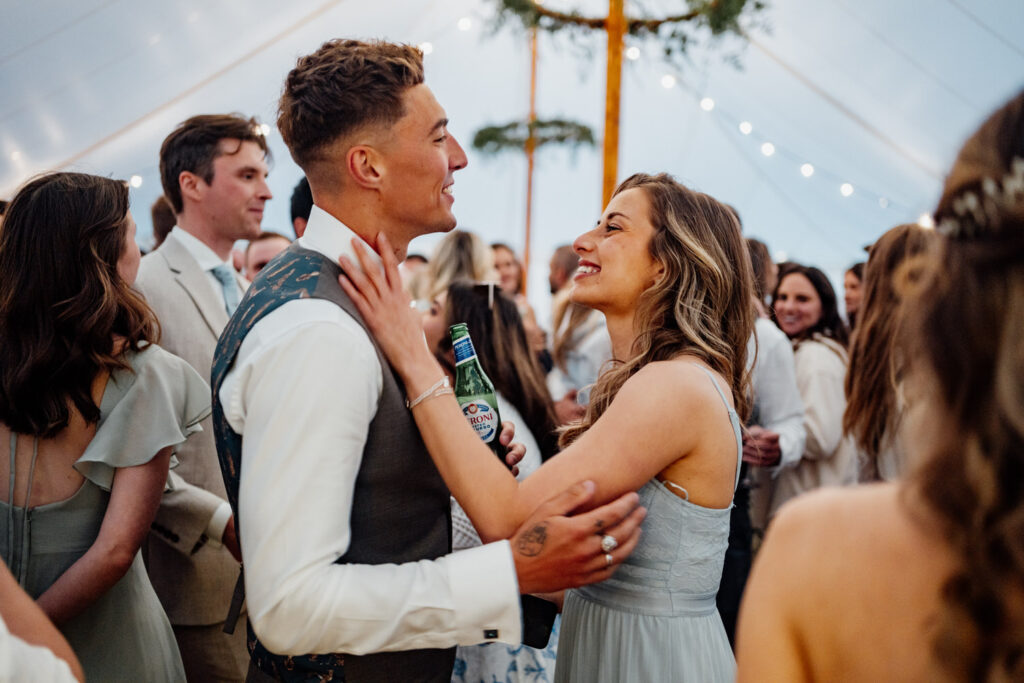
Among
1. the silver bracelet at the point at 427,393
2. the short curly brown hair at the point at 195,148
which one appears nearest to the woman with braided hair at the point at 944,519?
the silver bracelet at the point at 427,393

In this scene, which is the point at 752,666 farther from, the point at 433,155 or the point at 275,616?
the point at 433,155

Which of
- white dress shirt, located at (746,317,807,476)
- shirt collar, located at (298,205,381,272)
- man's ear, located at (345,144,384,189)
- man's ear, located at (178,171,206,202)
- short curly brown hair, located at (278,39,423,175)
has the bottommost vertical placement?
white dress shirt, located at (746,317,807,476)

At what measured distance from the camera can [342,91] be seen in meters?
1.36

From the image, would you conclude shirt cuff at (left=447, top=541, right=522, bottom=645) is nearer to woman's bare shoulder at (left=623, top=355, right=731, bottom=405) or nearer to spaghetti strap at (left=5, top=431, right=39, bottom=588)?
woman's bare shoulder at (left=623, top=355, right=731, bottom=405)

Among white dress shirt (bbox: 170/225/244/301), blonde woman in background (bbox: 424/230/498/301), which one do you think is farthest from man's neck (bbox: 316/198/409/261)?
blonde woman in background (bbox: 424/230/498/301)

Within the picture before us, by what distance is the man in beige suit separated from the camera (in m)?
2.13

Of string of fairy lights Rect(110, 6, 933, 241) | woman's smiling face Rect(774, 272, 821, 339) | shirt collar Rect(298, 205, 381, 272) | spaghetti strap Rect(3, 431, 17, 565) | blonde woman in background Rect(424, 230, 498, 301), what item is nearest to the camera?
shirt collar Rect(298, 205, 381, 272)

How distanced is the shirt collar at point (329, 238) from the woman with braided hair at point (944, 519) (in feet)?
2.85

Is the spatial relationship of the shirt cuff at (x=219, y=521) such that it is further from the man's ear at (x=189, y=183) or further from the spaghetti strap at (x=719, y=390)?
the spaghetti strap at (x=719, y=390)

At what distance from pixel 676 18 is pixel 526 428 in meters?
3.48

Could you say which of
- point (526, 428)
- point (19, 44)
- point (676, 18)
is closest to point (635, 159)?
point (676, 18)

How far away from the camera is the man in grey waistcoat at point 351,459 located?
42.0 inches

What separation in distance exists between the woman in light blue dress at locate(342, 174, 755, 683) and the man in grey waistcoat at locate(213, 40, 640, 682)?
0.20 ft

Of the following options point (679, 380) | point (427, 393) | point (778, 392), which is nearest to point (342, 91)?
point (427, 393)
